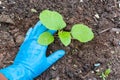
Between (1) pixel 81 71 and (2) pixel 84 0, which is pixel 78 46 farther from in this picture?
(2) pixel 84 0

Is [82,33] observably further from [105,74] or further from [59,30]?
[105,74]

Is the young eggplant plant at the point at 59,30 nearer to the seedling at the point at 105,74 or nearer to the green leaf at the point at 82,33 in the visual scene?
the green leaf at the point at 82,33

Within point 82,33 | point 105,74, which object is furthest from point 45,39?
point 105,74

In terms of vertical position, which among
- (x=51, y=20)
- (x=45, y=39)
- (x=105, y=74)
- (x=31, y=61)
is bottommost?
(x=105, y=74)

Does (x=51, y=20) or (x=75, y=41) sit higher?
(x=51, y=20)

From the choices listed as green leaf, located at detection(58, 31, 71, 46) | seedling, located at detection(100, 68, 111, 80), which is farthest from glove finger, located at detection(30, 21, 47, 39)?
seedling, located at detection(100, 68, 111, 80)

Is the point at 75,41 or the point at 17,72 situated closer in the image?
the point at 17,72

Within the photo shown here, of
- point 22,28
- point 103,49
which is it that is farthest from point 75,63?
point 22,28
